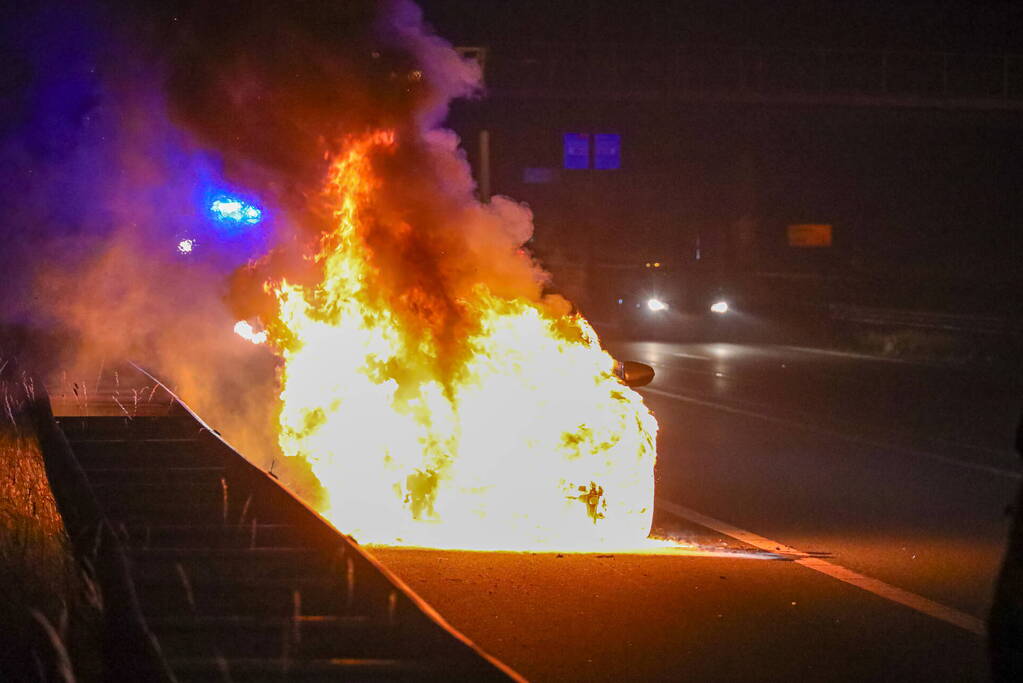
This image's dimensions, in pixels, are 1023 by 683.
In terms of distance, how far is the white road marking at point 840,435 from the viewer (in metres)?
13.1

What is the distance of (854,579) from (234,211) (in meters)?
6.56

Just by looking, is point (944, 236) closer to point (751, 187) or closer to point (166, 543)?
point (751, 187)

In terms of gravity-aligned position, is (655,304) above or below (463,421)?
above

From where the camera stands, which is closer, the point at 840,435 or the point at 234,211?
the point at 234,211

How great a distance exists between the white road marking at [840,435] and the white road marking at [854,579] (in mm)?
2529

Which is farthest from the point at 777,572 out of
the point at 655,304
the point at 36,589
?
the point at 655,304

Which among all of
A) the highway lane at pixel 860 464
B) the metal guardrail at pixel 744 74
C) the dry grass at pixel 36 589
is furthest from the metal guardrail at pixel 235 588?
the metal guardrail at pixel 744 74

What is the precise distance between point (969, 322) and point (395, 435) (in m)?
23.0

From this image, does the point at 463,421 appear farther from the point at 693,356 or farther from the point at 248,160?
the point at 693,356

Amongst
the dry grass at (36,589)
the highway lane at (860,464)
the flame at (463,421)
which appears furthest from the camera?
the highway lane at (860,464)

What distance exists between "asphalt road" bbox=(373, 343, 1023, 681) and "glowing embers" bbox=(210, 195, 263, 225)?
167 inches

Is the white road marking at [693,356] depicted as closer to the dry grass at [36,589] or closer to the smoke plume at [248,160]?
the smoke plume at [248,160]

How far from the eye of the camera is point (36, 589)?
694 cm

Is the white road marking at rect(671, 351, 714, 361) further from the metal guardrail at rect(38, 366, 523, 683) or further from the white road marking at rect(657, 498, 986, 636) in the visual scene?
the metal guardrail at rect(38, 366, 523, 683)
